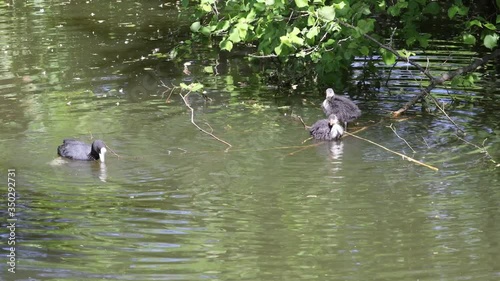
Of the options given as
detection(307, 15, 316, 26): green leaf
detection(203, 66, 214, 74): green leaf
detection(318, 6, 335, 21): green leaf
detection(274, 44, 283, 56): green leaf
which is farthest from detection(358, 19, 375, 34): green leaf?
detection(203, 66, 214, 74): green leaf

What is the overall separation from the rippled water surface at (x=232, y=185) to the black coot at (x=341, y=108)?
7.0 inches

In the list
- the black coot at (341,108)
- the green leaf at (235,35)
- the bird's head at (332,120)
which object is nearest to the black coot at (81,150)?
the green leaf at (235,35)

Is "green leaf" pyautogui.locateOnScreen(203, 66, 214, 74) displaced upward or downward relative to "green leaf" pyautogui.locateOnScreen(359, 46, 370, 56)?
downward

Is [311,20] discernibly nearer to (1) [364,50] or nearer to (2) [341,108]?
(1) [364,50]

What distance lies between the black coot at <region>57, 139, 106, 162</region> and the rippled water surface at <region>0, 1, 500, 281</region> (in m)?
0.13

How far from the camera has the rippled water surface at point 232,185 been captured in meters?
7.86

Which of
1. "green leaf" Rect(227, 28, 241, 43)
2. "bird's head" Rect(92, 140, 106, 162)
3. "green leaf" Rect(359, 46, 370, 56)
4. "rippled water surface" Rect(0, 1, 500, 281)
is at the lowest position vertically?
"rippled water surface" Rect(0, 1, 500, 281)

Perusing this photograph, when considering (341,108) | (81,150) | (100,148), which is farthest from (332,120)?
(81,150)

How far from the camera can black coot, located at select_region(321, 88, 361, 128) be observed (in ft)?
39.2

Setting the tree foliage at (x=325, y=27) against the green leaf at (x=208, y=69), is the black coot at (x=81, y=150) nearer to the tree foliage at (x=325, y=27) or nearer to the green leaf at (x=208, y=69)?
the tree foliage at (x=325, y=27)

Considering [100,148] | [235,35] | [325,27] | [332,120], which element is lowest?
[100,148]

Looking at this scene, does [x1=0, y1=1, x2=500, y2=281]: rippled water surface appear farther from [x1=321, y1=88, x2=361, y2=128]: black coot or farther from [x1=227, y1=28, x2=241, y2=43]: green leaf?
[x1=227, y1=28, x2=241, y2=43]: green leaf

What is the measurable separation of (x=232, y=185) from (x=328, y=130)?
206 centimetres

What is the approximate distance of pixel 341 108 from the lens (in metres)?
12.0
